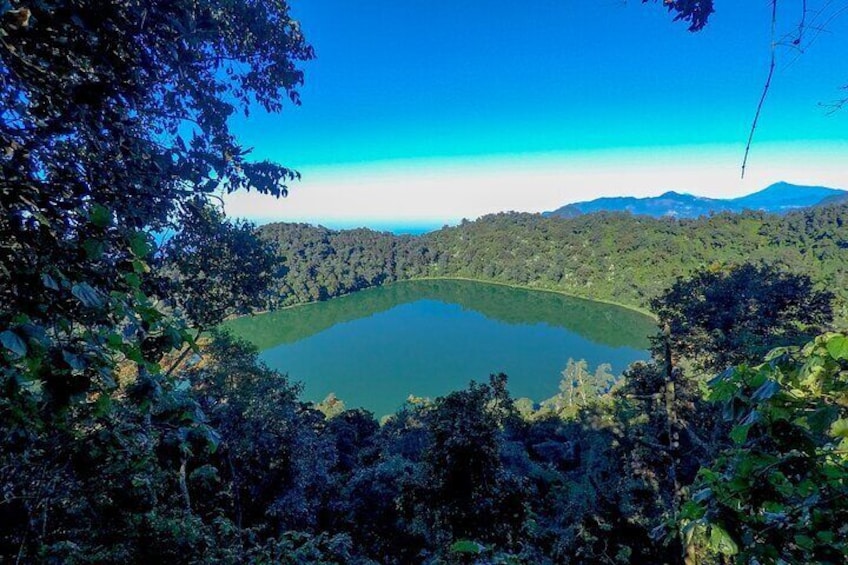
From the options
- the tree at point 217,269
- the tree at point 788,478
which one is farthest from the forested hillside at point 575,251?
the tree at point 788,478

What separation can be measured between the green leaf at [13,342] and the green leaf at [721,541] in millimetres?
1657

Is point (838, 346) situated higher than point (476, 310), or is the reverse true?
point (838, 346)

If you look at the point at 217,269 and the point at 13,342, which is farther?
the point at 217,269

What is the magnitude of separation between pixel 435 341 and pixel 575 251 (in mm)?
43761

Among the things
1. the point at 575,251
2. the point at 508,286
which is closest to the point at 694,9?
the point at 508,286

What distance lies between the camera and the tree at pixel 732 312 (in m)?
10.9

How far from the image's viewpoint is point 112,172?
203 centimetres

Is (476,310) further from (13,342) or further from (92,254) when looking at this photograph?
(13,342)

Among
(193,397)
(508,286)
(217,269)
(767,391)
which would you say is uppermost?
(217,269)

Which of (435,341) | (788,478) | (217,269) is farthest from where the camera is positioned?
(435,341)

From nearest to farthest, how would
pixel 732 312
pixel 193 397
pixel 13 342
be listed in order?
1. pixel 13 342
2. pixel 193 397
3. pixel 732 312

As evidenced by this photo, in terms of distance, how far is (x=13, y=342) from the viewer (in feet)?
2.32

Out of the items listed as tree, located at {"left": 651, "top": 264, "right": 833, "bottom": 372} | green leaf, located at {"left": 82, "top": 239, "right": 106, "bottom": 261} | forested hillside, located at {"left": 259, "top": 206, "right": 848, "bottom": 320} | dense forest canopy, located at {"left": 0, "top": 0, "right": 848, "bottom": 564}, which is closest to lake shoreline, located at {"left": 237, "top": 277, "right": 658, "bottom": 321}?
forested hillside, located at {"left": 259, "top": 206, "right": 848, "bottom": 320}

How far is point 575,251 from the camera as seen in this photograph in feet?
265
